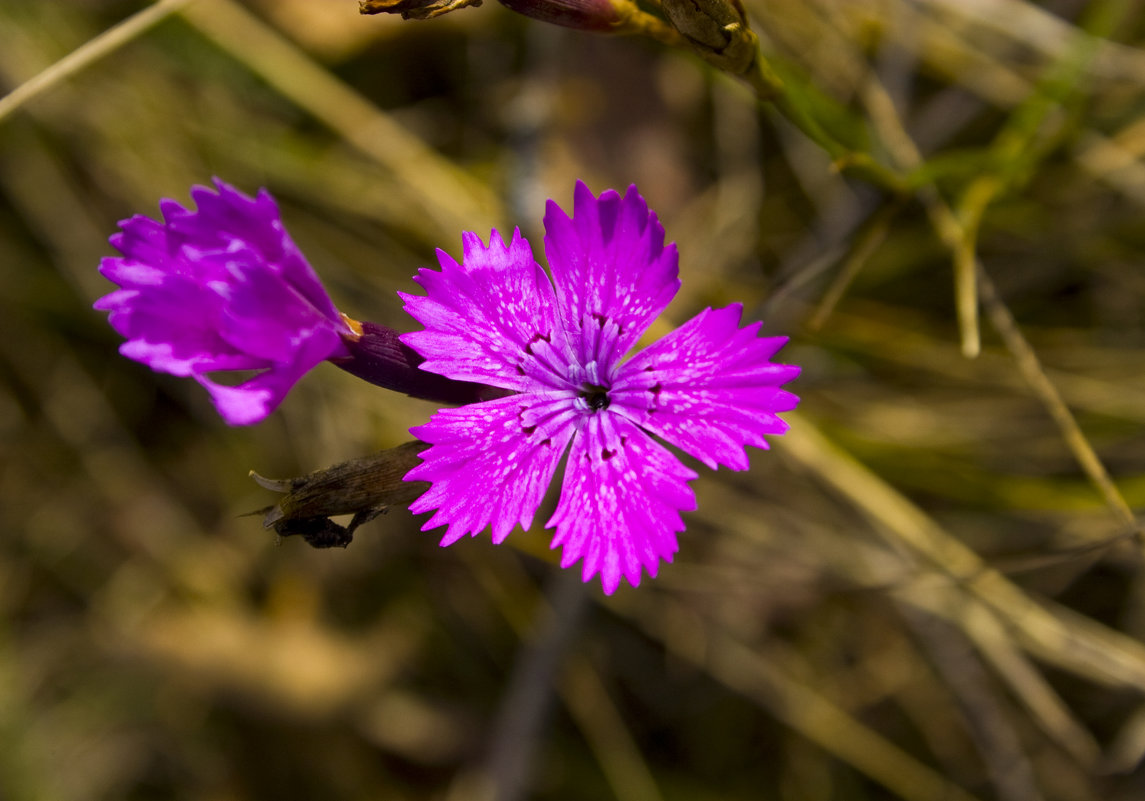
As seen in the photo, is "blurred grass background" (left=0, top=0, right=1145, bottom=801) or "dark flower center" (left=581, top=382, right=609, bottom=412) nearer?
"dark flower center" (left=581, top=382, right=609, bottom=412)

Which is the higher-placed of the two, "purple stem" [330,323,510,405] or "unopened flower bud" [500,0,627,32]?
"unopened flower bud" [500,0,627,32]

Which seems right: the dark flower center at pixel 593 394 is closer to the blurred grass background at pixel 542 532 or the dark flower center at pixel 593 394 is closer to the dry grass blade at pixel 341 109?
the blurred grass background at pixel 542 532

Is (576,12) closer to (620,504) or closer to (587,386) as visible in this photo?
(587,386)

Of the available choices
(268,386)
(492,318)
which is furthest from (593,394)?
(268,386)

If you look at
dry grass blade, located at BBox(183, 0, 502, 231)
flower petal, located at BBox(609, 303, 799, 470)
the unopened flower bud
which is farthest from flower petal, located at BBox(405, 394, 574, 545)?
dry grass blade, located at BBox(183, 0, 502, 231)

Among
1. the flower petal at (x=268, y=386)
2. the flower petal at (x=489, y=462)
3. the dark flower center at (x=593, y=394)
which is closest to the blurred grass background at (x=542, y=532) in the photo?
the dark flower center at (x=593, y=394)

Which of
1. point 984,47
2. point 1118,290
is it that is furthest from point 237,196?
point 1118,290

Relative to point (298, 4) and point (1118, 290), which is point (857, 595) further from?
point (298, 4)

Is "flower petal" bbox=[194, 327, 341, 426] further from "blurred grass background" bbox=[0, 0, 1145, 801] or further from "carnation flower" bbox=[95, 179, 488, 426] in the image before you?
"blurred grass background" bbox=[0, 0, 1145, 801]
